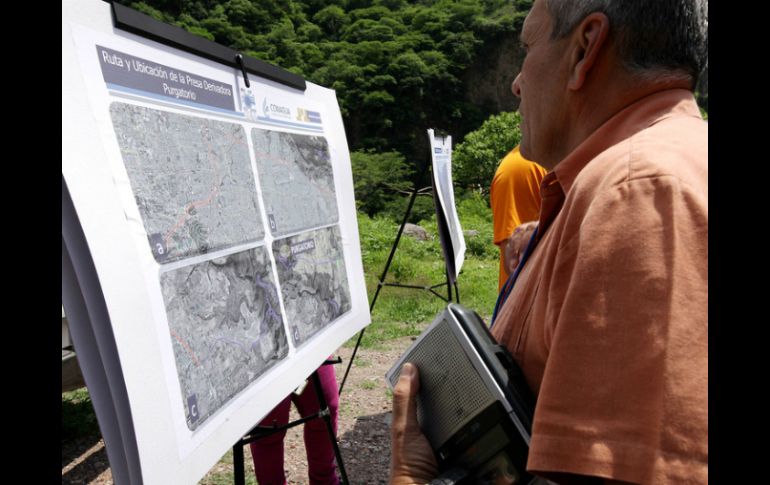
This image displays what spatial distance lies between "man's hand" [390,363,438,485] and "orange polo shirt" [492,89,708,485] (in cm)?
34

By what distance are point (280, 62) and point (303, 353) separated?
29913 millimetres

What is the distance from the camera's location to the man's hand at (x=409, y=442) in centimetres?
105

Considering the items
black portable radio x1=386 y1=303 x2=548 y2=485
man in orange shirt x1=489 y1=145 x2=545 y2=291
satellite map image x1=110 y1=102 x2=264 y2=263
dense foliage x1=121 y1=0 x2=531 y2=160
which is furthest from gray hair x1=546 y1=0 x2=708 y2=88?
dense foliage x1=121 y1=0 x2=531 y2=160

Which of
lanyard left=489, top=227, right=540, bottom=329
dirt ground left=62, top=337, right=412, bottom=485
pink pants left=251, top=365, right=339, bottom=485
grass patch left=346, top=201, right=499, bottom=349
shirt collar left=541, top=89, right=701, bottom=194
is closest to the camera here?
shirt collar left=541, top=89, right=701, bottom=194

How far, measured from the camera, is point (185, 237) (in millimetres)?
1257

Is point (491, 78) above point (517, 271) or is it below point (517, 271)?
above

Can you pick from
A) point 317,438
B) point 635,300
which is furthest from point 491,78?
point 635,300

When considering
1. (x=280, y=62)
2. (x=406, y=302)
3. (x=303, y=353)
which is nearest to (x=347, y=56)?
(x=280, y=62)

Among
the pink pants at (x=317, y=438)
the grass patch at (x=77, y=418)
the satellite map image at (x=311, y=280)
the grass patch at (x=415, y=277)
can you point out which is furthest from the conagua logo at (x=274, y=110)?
the grass patch at (x=415, y=277)

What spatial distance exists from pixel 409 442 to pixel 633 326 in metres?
0.55

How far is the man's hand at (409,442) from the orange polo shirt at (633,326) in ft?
1.13

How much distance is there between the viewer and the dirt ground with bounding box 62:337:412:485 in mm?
3268

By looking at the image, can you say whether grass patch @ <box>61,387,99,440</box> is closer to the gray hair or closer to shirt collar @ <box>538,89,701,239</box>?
shirt collar @ <box>538,89,701,239</box>

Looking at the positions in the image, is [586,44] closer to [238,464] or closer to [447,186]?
[238,464]
